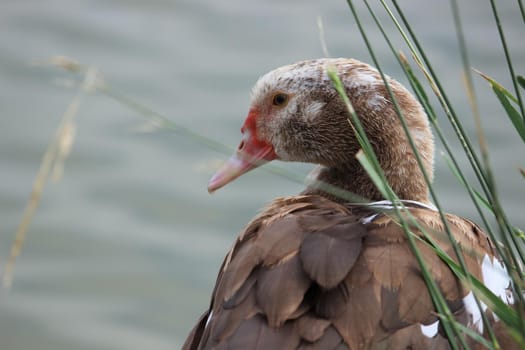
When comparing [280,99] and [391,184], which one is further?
[280,99]

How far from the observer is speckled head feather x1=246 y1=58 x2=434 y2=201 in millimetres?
2930

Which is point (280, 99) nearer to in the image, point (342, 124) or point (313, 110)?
point (313, 110)

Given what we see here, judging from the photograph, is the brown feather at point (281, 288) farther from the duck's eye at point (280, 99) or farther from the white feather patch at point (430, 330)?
the duck's eye at point (280, 99)

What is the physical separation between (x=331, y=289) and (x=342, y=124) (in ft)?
2.97

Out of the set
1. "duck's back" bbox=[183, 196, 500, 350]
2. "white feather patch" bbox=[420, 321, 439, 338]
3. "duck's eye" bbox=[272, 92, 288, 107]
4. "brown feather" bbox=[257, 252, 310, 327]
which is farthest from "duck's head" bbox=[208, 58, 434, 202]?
"white feather patch" bbox=[420, 321, 439, 338]

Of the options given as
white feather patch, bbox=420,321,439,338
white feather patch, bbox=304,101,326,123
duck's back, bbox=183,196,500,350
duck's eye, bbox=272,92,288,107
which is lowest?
white feather patch, bbox=420,321,439,338

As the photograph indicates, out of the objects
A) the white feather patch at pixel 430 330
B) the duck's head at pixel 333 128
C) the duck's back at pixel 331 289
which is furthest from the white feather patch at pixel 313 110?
the white feather patch at pixel 430 330

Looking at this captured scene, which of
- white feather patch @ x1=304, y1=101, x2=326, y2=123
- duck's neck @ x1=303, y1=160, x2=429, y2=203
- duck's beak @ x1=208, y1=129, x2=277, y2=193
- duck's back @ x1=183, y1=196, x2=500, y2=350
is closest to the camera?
duck's back @ x1=183, y1=196, x2=500, y2=350

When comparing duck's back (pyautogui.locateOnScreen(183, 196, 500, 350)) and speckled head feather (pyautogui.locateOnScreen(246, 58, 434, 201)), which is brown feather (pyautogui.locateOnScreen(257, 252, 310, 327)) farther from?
speckled head feather (pyautogui.locateOnScreen(246, 58, 434, 201))

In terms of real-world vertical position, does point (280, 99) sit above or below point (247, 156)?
above

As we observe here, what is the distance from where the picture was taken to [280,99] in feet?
10.3

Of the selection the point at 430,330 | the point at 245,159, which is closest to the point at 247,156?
the point at 245,159

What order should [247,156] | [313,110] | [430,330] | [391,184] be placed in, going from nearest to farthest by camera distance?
[430,330], [391,184], [313,110], [247,156]

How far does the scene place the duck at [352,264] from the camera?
214 centimetres
